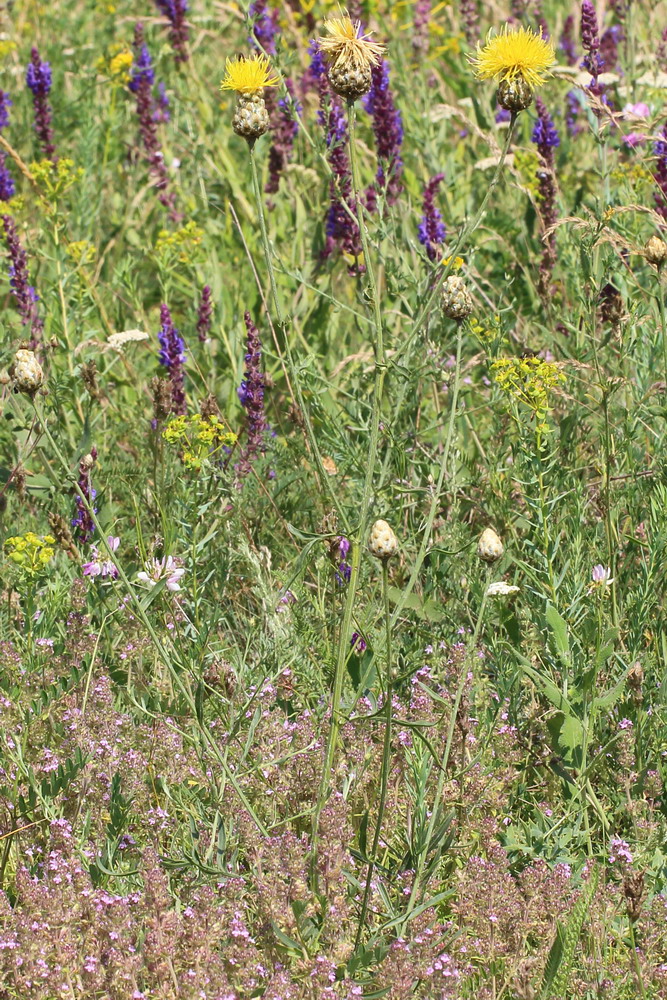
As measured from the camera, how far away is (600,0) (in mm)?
6086

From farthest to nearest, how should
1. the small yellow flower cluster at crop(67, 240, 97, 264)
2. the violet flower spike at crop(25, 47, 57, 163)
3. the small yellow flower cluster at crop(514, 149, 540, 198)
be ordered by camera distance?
1. the violet flower spike at crop(25, 47, 57, 163)
2. the small yellow flower cluster at crop(514, 149, 540, 198)
3. the small yellow flower cluster at crop(67, 240, 97, 264)

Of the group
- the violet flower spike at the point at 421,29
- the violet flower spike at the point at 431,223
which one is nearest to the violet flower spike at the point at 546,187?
the violet flower spike at the point at 431,223

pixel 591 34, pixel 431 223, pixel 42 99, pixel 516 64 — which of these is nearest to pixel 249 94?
pixel 516 64

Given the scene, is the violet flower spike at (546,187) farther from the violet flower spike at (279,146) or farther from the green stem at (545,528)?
the green stem at (545,528)

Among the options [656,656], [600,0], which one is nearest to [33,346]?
[656,656]

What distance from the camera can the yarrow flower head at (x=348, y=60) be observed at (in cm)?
203

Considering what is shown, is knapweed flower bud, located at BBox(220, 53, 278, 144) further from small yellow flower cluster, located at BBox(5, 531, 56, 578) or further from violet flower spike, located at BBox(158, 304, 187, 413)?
violet flower spike, located at BBox(158, 304, 187, 413)

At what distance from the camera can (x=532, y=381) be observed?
9.52ft

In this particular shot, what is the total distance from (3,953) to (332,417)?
6.43 feet

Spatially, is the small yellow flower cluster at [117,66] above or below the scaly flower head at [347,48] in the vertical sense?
below

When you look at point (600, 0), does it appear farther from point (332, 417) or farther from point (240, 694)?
point (240, 694)

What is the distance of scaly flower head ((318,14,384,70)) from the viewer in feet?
6.68

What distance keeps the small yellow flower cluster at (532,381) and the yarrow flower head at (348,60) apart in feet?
2.89

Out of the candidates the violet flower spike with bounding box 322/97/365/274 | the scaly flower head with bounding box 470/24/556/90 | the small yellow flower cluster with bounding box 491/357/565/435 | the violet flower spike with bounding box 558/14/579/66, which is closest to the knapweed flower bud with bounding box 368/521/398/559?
the scaly flower head with bounding box 470/24/556/90
